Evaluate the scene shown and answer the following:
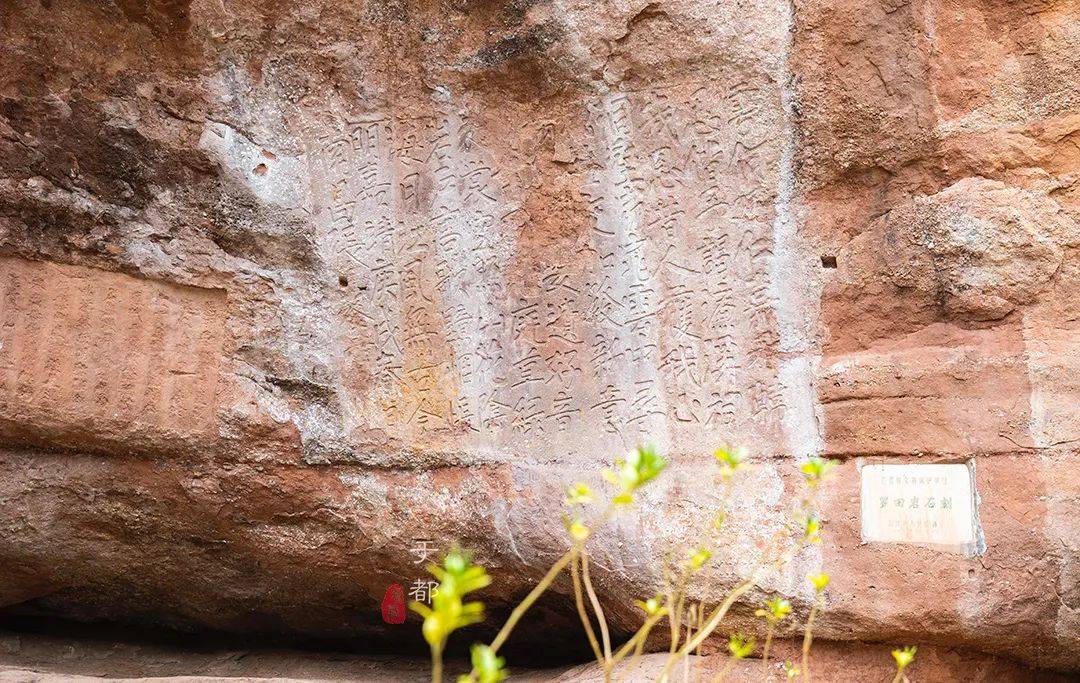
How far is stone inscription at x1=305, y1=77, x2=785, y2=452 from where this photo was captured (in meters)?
3.27

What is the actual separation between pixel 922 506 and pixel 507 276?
1.59 meters

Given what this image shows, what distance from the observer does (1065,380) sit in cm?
282

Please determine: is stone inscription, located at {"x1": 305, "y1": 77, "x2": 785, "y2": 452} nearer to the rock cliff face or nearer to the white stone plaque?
the rock cliff face

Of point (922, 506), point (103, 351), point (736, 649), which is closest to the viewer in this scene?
point (736, 649)

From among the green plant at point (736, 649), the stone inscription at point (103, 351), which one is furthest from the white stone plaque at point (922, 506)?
the stone inscription at point (103, 351)

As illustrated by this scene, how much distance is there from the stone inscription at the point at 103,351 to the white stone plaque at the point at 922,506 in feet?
7.39

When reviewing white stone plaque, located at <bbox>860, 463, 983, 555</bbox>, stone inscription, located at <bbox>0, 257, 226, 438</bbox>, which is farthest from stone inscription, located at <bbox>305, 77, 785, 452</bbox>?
stone inscription, located at <bbox>0, 257, 226, 438</bbox>

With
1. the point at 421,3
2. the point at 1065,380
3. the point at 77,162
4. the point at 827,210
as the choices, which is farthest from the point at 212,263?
the point at 1065,380

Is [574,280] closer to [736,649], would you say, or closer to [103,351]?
[103,351]

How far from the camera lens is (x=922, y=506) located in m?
A: 2.91

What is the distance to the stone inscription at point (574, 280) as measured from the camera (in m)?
3.27

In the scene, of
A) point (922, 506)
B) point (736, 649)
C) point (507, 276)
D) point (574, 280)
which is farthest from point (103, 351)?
point (922, 506)

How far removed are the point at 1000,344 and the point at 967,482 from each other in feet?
1.41

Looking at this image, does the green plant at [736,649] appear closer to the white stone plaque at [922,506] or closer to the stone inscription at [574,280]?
the white stone plaque at [922,506]
